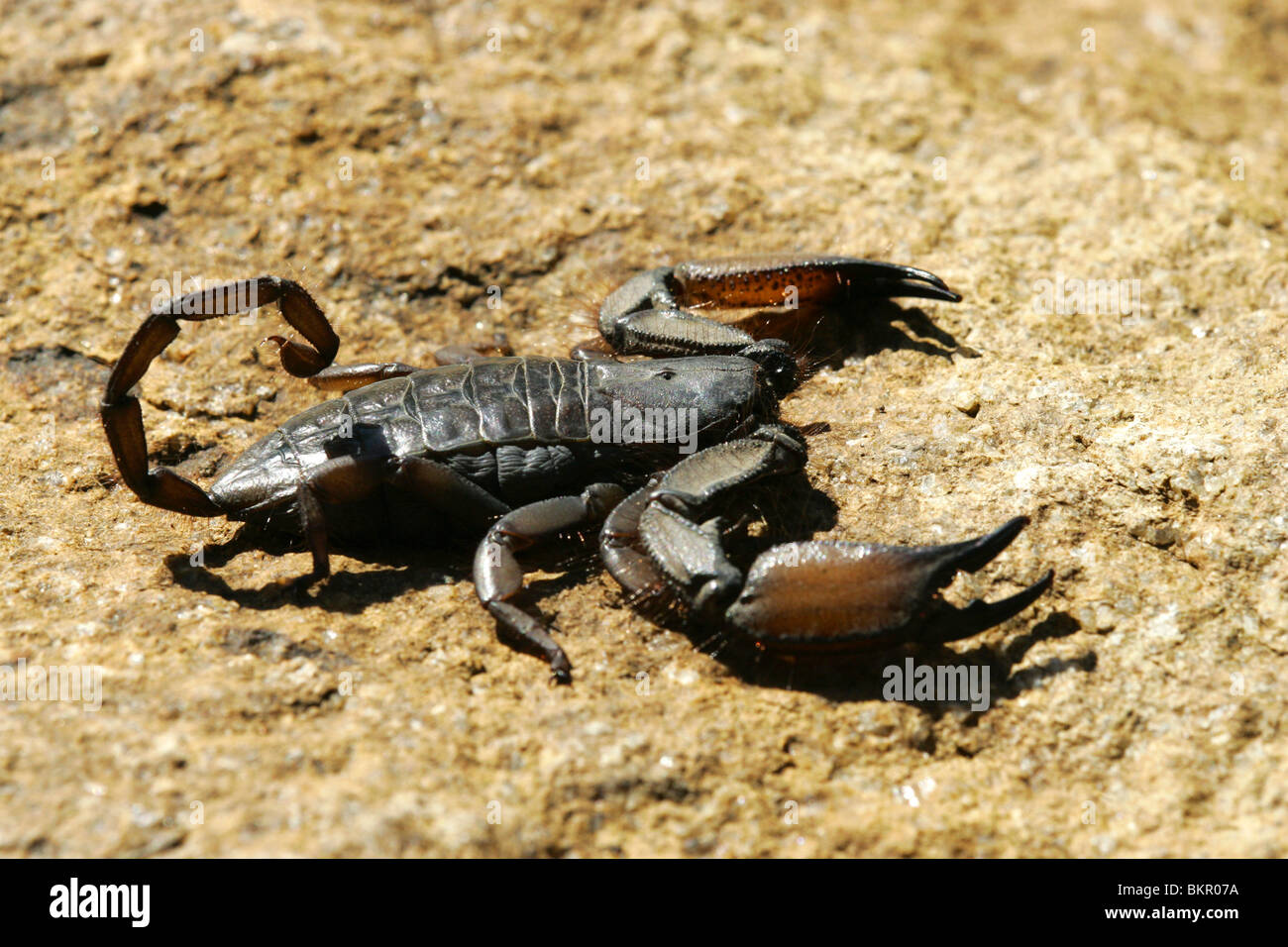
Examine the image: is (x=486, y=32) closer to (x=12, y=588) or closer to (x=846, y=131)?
(x=846, y=131)

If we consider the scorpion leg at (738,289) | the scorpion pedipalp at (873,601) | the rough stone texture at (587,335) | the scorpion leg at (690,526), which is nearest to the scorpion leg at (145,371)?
the rough stone texture at (587,335)

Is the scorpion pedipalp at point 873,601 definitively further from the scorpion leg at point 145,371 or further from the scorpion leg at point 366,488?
the scorpion leg at point 145,371

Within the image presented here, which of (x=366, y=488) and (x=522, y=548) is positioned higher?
(x=366, y=488)

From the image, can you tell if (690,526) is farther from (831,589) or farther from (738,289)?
(738,289)

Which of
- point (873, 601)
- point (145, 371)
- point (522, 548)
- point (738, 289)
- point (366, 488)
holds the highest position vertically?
point (738, 289)

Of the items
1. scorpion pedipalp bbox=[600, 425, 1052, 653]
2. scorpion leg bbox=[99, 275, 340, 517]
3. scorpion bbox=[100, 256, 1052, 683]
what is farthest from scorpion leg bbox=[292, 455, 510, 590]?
scorpion pedipalp bbox=[600, 425, 1052, 653]

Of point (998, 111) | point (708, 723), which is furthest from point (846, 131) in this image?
point (708, 723)

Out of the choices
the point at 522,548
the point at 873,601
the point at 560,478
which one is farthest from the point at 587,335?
the point at 873,601

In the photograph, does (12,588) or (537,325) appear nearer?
(12,588)
